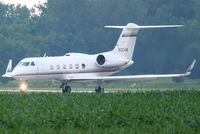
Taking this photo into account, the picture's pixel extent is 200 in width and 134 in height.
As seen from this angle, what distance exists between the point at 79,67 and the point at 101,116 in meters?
23.7

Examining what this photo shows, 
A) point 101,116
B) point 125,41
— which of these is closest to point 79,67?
point 125,41

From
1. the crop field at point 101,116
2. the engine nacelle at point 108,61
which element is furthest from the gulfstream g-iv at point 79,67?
the crop field at point 101,116

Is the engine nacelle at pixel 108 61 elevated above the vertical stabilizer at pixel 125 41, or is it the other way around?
the vertical stabilizer at pixel 125 41

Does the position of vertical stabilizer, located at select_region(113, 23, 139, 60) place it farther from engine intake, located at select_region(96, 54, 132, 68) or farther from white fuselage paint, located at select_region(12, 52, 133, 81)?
engine intake, located at select_region(96, 54, 132, 68)

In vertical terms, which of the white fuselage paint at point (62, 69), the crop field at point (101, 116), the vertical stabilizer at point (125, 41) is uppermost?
the vertical stabilizer at point (125, 41)

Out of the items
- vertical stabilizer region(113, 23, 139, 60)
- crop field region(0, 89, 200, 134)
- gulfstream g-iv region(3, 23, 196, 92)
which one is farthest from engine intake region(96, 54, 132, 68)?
crop field region(0, 89, 200, 134)

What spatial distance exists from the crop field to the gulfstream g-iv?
15.1 metres

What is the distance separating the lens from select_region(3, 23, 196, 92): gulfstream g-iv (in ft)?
162

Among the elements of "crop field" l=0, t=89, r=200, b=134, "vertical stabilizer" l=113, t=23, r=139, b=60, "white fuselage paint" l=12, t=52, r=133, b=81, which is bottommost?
"crop field" l=0, t=89, r=200, b=134

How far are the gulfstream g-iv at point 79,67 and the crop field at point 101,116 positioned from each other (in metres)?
15.1

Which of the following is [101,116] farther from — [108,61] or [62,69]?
[108,61]

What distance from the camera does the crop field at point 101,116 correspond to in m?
24.6

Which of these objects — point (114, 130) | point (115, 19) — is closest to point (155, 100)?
point (114, 130)

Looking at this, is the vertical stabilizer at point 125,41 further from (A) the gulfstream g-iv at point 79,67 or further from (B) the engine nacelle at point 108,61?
(B) the engine nacelle at point 108,61
